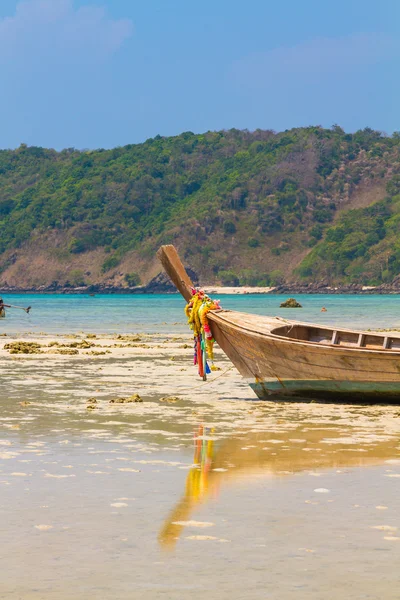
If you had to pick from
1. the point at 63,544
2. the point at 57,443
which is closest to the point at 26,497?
the point at 63,544

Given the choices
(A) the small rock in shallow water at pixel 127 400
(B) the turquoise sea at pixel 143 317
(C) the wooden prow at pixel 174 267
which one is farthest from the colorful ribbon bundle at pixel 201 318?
(B) the turquoise sea at pixel 143 317

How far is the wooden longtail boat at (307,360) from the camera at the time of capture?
13719mm

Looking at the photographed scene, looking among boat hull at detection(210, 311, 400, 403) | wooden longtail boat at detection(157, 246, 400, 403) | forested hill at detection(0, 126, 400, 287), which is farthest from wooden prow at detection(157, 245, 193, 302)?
forested hill at detection(0, 126, 400, 287)

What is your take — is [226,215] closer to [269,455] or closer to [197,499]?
[269,455]

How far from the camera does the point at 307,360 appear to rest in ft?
46.1

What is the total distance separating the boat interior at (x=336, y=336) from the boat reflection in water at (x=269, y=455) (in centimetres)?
311

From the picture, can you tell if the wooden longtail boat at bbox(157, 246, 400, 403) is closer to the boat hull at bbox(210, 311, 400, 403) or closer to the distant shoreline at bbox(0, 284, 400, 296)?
the boat hull at bbox(210, 311, 400, 403)

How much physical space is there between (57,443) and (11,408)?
3242 mm

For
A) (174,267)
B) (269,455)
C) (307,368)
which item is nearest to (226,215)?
(174,267)

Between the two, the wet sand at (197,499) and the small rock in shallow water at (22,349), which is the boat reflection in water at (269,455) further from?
A: the small rock in shallow water at (22,349)

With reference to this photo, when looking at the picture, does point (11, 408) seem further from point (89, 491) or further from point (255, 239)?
point (255, 239)

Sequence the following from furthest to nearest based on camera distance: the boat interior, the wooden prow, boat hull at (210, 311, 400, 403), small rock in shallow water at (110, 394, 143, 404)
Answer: the wooden prow < the boat interior < small rock in shallow water at (110, 394, 143, 404) < boat hull at (210, 311, 400, 403)

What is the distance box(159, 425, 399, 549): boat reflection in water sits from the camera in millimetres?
8852

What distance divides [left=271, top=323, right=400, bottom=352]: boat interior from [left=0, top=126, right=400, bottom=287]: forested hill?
409ft
